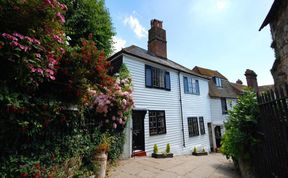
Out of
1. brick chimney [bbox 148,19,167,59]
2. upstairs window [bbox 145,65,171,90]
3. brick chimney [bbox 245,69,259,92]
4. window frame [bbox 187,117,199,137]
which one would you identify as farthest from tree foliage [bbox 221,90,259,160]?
brick chimney [bbox 245,69,259,92]

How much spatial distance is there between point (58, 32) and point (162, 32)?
11920 mm

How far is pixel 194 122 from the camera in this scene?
1351 cm

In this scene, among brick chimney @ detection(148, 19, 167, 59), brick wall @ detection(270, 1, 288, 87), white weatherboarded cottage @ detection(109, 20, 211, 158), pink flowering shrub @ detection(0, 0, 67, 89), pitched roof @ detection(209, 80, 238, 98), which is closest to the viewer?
pink flowering shrub @ detection(0, 0, 67, 89)

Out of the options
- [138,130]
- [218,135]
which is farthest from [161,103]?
[218,135]

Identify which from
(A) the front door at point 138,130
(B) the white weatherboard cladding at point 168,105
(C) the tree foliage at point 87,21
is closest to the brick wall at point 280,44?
(B) the white weatherboard cladding at point 168,105

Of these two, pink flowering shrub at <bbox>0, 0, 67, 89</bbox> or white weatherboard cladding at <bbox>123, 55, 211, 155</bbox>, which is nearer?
pink flowering shrub at <bbox>0, 0, 67, 89</bbox>

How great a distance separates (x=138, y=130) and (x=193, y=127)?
581 centimetres

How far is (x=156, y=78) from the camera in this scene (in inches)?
434

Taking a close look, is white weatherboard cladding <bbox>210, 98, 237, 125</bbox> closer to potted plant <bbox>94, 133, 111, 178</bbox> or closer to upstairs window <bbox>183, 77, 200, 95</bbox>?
upstairs window <bbox>183, 77, 200, 95</bbox>

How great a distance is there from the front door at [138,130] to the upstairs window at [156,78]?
6.34ft

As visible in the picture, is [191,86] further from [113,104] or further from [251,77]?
[251,77]

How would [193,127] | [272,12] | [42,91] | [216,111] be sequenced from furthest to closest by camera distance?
[216,111], [193,127], [272,12], [42,91]

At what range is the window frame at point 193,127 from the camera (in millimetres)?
12852

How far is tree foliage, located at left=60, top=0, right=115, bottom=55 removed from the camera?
9789 millimetres
